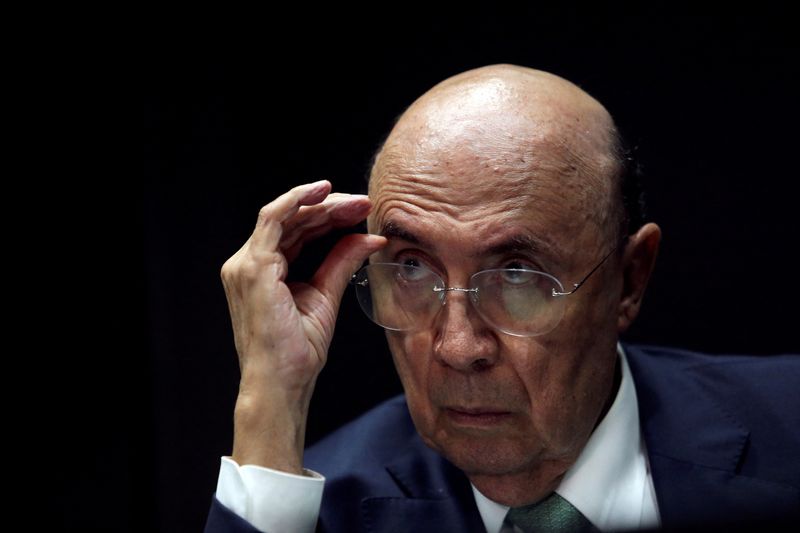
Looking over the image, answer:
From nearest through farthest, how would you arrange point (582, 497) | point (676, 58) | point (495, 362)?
point (495, 362) → point (582, 497) → point (676, 58)

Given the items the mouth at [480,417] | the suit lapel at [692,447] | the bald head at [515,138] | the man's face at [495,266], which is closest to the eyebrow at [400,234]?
the man's face at [495,266]

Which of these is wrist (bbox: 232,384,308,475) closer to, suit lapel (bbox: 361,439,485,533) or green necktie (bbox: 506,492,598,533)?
suit lapel (bbox: 361,439,485,533)

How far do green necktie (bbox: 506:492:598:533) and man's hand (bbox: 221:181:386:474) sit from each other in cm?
52

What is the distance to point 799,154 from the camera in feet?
9.01

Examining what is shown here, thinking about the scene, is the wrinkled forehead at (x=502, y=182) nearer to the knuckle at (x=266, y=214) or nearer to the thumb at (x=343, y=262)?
the thumb at (x=343, y=262)

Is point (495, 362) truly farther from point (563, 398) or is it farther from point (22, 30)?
point (22, 30)

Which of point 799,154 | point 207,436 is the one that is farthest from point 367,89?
point 799,154

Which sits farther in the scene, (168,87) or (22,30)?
(168,87)

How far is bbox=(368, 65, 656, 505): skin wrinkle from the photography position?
188 cm

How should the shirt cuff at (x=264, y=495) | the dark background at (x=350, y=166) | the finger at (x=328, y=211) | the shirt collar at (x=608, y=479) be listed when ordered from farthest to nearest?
1. the dark background at (x=350, y=166)
2. the shirt collar at (x=608, y=479)
3. the finger at (x=328, y=211)
4. the shirt cuff at (x=264, y=495)

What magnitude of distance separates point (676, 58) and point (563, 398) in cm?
125

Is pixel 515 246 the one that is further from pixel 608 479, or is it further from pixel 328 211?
pixel 608 479

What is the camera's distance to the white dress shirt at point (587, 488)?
1.86m

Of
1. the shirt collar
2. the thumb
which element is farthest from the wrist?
the shirt collar
